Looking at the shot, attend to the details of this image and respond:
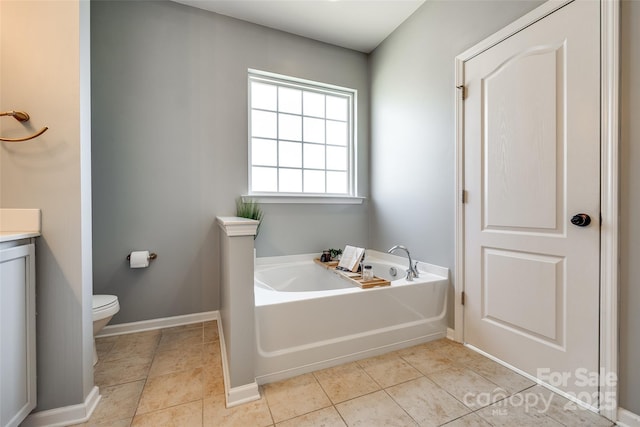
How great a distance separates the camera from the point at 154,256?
2158 mm

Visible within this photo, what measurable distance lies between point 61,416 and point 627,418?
249 centimetres

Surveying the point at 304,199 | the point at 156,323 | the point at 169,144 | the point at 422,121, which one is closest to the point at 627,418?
the point at 422,121

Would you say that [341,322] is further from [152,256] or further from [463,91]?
→ [463,91]

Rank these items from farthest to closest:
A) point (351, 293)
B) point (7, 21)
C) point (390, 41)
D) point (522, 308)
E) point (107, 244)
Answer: point (390, 41) < point (107, 244) < point (351, 293) < point (522, 308) < point (7, 21)

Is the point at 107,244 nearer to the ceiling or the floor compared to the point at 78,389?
nearer to the ceiling

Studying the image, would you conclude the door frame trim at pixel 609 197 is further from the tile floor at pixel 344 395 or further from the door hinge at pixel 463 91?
the door hinge at pixel 463 91

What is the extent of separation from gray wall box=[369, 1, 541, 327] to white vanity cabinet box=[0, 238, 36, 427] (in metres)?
2.36

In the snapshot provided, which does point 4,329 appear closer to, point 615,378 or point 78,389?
point 78,389

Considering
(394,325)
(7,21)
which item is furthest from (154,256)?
(394,325)

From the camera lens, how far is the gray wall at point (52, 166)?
1138 mm

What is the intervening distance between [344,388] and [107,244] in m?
2.03

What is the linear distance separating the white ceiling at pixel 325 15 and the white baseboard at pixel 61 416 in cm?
285

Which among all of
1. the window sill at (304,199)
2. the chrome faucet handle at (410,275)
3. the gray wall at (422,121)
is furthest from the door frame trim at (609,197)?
the window sill at (304,199)

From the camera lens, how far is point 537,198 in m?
1.48
